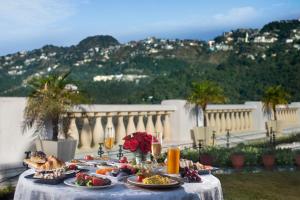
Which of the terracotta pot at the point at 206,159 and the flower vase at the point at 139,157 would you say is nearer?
the flower vase at the point at 139,157

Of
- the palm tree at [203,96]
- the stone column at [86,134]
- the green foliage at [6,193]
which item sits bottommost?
the green foliage at [6,193]

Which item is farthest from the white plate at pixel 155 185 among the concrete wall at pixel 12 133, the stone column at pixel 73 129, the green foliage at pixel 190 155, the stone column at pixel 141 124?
the stone column at pixel 141 124

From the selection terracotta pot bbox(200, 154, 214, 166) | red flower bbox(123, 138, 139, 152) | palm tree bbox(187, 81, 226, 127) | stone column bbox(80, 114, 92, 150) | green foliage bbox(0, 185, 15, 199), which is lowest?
terracotta pot bbox(200, 154, 214, 166)

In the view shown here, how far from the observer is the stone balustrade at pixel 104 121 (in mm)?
11484

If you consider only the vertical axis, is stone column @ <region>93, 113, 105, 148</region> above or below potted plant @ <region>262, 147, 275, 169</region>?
above

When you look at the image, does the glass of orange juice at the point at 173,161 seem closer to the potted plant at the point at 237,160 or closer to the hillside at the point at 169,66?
the hillside at the point at 169,66

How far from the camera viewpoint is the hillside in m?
42.1

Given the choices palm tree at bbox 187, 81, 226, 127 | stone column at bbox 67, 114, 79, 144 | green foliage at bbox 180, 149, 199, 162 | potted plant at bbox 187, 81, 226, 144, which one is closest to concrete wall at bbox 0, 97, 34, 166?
stone column at bbox 67, 114, 79, 144

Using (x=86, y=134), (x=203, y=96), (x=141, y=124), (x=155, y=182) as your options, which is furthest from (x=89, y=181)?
(x=203, y=96)

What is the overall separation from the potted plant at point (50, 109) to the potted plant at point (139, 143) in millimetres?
4810

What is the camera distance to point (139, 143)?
4664 millimetres

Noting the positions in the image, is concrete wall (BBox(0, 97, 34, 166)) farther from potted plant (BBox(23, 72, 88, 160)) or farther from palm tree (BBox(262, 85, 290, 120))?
palm tree (BBox(262, 85, 290, 120))

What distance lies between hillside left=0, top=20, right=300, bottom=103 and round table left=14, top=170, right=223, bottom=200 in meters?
6.65

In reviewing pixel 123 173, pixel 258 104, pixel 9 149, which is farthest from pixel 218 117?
pixel 123 173
